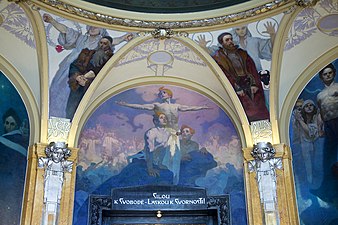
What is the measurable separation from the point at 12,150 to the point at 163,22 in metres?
4.86

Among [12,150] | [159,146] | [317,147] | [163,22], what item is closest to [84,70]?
[163,22]

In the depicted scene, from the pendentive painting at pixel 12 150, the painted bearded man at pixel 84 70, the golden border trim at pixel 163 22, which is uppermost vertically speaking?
the golden border trim at pixel 163 22

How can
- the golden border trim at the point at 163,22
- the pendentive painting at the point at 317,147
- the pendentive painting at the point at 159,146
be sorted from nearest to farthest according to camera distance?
the golden border trim at the point at 163,22
the pendentive painting at the point at 317,147
the pendentive painting at the point at 159,146

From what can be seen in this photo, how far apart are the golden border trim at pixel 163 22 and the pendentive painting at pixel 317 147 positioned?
8.50 feet

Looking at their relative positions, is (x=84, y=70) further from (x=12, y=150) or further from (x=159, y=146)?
(x=159, y=146)

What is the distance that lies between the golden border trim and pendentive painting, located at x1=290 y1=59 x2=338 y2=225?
102 inches

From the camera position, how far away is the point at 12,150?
10.2m

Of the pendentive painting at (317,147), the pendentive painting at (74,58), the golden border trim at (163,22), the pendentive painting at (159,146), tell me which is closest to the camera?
the golden border trim at (163,22)

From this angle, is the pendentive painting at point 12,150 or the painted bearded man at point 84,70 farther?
Result: the painted bearded man at point 84,70

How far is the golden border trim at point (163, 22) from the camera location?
969cm

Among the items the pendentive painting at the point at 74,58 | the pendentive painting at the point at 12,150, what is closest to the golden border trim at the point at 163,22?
the pendentive painting at the point at 74,58

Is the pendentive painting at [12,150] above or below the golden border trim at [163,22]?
below

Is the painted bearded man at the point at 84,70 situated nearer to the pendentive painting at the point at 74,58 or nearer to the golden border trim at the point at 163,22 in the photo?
the pendentive painting at the point at 74,58

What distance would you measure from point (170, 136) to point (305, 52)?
13.8ft
